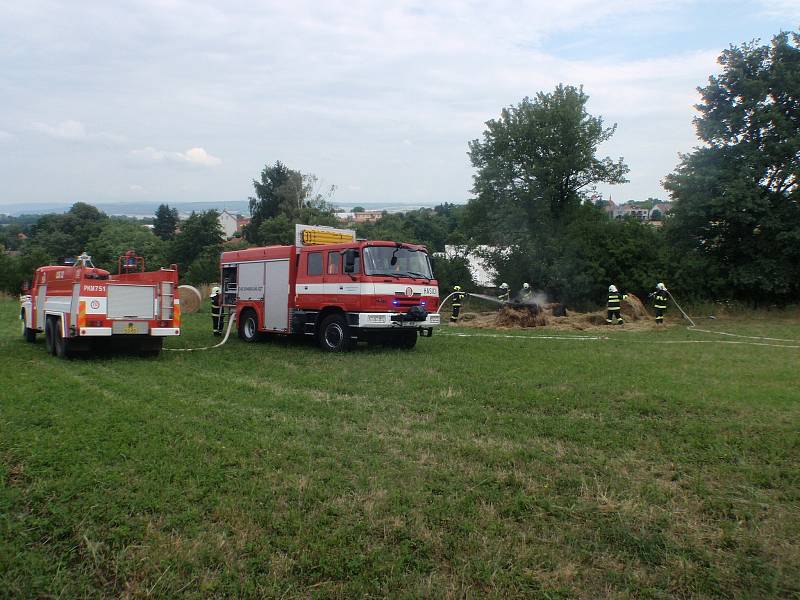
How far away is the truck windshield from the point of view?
13539mm

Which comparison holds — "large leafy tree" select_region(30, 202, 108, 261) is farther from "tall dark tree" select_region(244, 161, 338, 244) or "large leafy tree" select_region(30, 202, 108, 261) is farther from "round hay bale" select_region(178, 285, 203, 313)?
"round hay bale" select_region(178, 285, 203, 313)

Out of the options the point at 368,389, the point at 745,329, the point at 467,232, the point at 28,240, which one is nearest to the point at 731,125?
the point at 745,329

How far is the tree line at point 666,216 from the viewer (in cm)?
2522

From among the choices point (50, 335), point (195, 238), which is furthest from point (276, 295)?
point (195, 238)

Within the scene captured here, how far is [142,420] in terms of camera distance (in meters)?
7.22

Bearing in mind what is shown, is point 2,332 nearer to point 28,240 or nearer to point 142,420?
point 142,420

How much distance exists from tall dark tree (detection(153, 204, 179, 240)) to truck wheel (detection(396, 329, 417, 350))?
100 m

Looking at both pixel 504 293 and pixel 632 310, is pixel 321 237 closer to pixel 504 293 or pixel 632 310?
pixel 632 310

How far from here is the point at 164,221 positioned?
109 metres

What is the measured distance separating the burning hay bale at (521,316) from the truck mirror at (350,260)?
30.5 feet

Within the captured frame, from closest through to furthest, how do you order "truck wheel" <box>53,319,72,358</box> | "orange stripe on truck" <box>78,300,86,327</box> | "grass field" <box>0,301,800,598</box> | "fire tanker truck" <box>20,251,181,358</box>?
"grass field" <box>0,301,800,598</box>, "orange stripe on truck" <box>78,300,86,327</box>, "fire tanker truck" <box>20,251,181,358</box>, "truck wheel" <box>53,319,72,358</box>

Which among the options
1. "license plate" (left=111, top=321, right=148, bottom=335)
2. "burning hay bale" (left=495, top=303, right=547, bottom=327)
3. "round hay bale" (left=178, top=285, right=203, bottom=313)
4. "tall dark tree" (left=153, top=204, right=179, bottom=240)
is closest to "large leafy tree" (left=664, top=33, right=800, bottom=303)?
"burning hay bale" (left=495, top=303, right=547, bottom=327)

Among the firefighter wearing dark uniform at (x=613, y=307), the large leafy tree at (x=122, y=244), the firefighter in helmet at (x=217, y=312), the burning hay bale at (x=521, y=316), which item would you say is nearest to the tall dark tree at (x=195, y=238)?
the large leafy tree at (x=122, y=244)

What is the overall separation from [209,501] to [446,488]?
184cm
